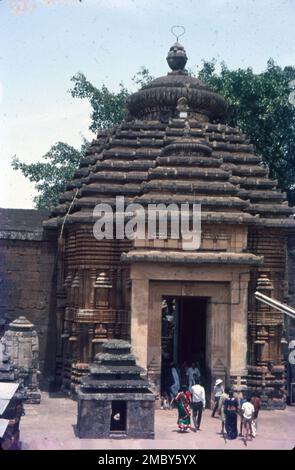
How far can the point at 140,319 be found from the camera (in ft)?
53.2

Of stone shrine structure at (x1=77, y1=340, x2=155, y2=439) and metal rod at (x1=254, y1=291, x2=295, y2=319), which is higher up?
metal rod at (x1=254, y1=291, x2=295, y2=319)

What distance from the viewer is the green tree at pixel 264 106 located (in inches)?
1081

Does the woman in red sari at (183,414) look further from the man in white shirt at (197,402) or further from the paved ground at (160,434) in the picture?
the man in white shirt at (197,402)

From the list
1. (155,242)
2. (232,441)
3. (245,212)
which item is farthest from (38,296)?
(232,441)

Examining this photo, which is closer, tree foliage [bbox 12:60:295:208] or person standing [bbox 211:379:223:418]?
person standing [bbox 211:379:223:418]

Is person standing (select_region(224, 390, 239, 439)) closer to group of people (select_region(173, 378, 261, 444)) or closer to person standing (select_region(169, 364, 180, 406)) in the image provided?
group of people (select_region(173, 378, 261, 444))

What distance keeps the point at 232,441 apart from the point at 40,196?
22.1m

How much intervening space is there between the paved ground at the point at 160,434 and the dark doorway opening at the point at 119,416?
740 millimetres

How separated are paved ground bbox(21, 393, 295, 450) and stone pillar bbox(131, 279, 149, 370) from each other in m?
1.43

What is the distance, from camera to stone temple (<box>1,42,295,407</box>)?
1628 cm

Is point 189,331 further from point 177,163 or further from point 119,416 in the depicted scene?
point 119,416

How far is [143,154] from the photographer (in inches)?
759

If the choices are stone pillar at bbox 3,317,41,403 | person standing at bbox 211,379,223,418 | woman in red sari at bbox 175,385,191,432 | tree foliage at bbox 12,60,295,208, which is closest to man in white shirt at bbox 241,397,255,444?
woman in red sari at bbox 175,385,191,432

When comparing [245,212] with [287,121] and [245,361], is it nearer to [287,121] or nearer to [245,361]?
[245,361]
